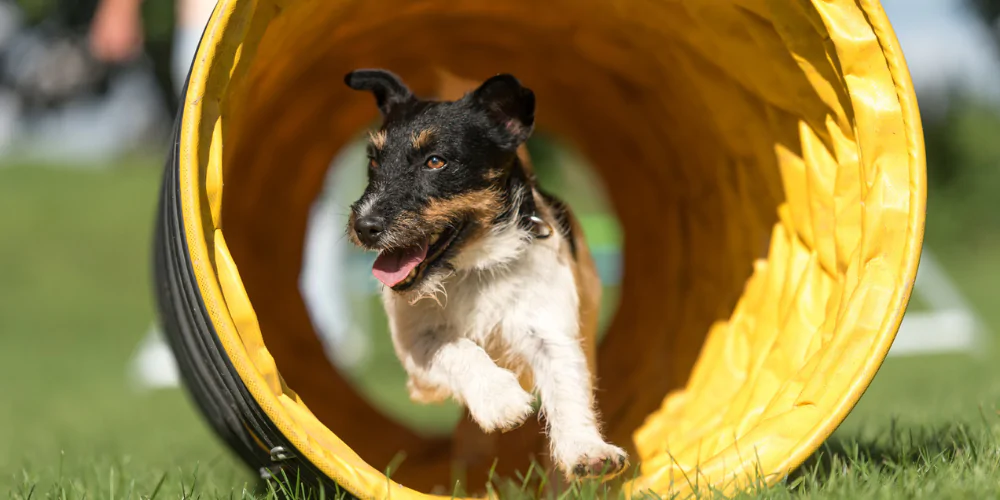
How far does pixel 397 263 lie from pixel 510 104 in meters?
0.81

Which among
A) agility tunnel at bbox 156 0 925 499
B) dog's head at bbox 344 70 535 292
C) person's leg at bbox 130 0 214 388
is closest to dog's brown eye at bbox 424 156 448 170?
dog's head at bbox 344 70 535 292

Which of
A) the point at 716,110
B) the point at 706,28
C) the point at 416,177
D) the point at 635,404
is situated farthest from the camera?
the point at 635,404

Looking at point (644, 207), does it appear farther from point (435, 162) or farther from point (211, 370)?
point (211, 370)

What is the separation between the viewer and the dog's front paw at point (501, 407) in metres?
2.90

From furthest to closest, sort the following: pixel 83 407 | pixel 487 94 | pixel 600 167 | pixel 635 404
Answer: pixel 83 407 < pixel 600 167 < pixel 635 404 < pixel 487 94

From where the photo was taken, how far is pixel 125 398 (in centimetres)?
862

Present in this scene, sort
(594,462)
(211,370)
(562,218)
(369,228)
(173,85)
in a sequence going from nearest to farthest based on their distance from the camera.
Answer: (211,370) < (594,462) < (369,228) < (562,218) < (173,85)

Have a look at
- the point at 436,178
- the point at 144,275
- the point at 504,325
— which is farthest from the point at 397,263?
the point at 144,275

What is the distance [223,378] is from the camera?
262cm

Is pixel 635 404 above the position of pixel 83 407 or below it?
above

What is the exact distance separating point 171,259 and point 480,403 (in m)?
1.11

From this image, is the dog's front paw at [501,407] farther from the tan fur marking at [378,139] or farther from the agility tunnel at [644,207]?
the tan fur marking at [378,139]

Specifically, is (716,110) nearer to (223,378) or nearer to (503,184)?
(503,184)

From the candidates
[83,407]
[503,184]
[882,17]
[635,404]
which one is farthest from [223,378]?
[83,407]
